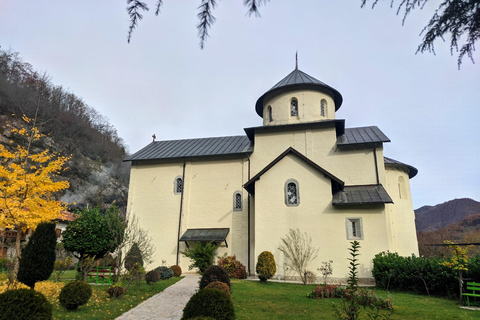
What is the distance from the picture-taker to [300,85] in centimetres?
1891

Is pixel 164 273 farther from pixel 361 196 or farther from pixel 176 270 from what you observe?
pixel 361 196

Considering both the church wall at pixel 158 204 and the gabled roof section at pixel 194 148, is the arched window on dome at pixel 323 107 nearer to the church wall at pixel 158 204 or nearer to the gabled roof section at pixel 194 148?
the gabled roof section at pixel 194 148

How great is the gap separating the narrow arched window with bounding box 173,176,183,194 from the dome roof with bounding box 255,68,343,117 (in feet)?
24.6

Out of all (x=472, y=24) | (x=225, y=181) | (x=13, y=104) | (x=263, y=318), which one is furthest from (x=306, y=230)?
(x=13, y=104)

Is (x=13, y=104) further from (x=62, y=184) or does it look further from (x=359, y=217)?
(x=359, y=217)

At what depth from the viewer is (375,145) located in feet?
54.7

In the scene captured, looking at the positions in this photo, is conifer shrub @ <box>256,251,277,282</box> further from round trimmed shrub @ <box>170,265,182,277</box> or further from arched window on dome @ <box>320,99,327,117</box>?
arched window on dome @ <box>320,99,327,117</box>

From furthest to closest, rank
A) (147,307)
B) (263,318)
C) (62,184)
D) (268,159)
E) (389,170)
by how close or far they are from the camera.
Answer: (268,159) → (389,170) → (62,184) → (147,307) → (263,318)

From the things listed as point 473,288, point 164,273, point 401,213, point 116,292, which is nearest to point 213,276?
point 116,292

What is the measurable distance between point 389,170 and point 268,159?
7.13 m

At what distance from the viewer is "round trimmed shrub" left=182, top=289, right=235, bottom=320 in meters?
5.86

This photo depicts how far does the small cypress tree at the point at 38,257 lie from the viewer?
7555mm

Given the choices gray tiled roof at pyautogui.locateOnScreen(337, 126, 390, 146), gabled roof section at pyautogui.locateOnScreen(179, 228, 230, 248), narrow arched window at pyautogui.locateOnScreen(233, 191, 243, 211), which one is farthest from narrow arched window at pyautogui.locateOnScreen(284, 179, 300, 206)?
gabled roof section at pyautogui.locateOnScreen(179, 228, 230, 248)

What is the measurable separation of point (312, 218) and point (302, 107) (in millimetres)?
7431
